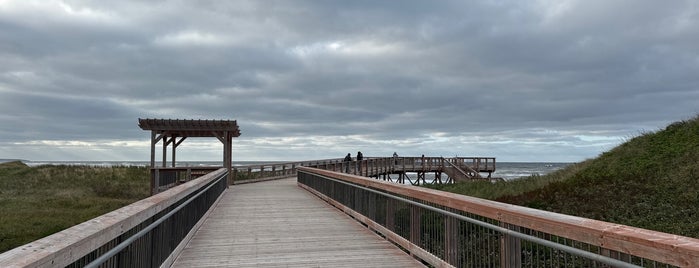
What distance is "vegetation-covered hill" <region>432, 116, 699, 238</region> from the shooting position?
10.6m

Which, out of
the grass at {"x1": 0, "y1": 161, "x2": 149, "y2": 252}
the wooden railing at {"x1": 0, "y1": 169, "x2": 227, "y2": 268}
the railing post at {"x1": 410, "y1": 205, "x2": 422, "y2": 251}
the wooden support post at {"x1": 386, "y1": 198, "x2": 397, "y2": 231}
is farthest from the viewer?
the grass at {"x1": 0, "y1": 161, "x2": 149, "y2": 252}

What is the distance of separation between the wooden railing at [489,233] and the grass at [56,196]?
35.1 ft

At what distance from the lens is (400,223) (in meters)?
7.39

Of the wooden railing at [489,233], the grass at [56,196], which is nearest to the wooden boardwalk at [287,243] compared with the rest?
the wooden railing at [489,233]

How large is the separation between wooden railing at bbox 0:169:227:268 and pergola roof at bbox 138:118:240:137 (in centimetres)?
1359

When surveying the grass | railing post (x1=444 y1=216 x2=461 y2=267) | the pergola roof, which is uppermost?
the pergola roof

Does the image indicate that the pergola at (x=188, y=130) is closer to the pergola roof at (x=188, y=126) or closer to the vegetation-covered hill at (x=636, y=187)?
the pergola roof at (x=188, y=126)

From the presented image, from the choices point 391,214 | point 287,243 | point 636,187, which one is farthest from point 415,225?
point 636,187

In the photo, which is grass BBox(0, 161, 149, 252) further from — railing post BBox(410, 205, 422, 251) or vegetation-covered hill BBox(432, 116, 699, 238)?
vegetation-covered hill BBox(432, 116, 699, 238)

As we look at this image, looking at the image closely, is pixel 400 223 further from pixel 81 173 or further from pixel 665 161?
pixel 81 173

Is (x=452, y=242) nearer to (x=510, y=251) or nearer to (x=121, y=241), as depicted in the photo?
(x=510, y=251)

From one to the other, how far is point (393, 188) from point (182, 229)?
10.2 feet

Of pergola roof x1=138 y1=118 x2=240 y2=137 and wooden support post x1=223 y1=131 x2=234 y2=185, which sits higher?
pergola roof x1=138 y1=118 x2=240 y2=137

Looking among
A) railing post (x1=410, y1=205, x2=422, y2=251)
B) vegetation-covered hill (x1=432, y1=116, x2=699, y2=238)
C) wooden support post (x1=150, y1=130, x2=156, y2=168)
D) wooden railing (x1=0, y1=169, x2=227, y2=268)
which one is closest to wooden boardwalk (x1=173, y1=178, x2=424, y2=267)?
railing post (x1=410, y1=205, x2=422, y2=251)
